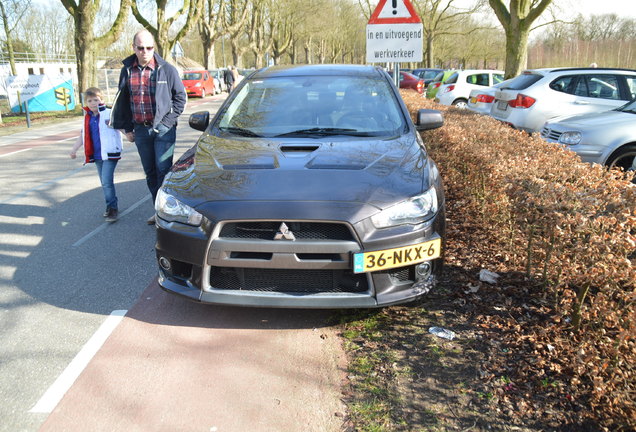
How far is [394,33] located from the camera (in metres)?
8.30

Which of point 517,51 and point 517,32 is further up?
point 517,32

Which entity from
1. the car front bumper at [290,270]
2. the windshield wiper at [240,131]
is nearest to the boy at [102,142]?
the windshield wiper at [240,131]

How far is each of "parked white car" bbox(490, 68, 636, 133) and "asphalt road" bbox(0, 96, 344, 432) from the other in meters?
7.41

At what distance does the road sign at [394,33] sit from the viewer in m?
8.14

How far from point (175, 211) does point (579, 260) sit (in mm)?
2525

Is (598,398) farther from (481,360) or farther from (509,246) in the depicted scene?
(509,246)

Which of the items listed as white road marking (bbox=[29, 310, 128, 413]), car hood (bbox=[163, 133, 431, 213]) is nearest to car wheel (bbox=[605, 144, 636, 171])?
car hood (bbox=[163, 133, 431, 213])

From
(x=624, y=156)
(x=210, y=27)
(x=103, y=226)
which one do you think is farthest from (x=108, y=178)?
(x=210, y=27)

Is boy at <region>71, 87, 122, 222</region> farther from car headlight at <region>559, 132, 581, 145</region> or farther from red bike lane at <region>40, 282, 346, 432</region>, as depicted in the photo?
car headlight at <region>559, 132, 581, 145</region>

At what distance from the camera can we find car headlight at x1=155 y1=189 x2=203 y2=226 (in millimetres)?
3334

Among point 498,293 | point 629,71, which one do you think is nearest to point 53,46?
point 629,71

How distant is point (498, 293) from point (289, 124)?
219cm

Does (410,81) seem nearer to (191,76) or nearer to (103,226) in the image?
Answer: (191,76)

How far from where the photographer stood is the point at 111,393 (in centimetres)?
289
